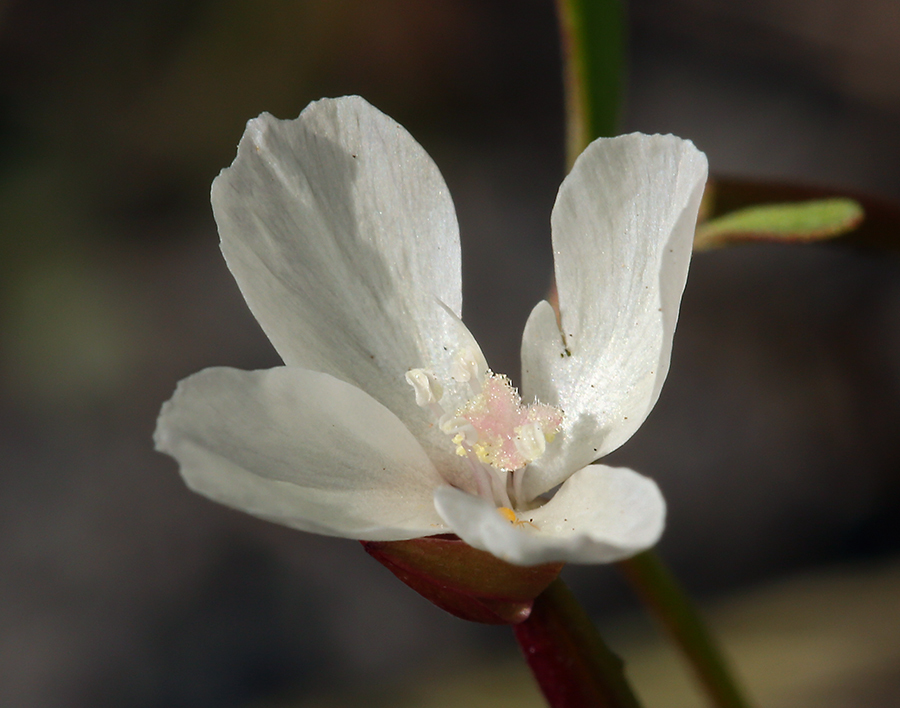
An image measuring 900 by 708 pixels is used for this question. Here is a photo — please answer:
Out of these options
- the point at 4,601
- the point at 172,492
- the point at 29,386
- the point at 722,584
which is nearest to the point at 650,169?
the point at 722,584

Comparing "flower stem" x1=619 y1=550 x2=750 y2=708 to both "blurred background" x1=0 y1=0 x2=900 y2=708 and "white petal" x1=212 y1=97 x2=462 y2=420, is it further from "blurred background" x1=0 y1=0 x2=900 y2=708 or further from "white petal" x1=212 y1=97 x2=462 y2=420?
"blurred background" x1=0 y1=0 x2=900 y2=708

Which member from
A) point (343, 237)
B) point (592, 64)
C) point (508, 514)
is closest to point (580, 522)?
point (508, 514)

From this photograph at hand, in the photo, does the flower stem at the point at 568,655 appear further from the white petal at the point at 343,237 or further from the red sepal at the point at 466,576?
the white petal at the point at 343,237

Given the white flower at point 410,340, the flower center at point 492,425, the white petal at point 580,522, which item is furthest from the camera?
the flower center at point 492,425

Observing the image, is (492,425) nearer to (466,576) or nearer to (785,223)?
(466,576)

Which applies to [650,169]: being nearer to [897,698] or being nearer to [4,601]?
[897,698]

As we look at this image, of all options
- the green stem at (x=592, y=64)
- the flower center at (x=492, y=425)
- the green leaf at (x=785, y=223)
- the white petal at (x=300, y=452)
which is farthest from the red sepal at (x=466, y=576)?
the green stem at (x=592, y=64)
